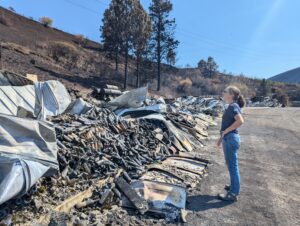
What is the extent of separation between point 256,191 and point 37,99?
278 inches

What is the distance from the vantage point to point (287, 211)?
4898 millimetres

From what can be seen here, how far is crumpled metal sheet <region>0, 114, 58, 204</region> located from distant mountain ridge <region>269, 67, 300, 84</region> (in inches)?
3158

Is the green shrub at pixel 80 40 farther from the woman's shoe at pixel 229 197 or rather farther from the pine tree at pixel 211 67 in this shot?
the woman's shoe at pixel 229 197

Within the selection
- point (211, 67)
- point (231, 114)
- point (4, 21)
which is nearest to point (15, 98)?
point (231, 114)

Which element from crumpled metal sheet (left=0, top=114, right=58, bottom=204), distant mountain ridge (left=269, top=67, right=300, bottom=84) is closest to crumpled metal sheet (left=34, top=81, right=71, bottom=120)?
crumpled metal sheet (left=0, top=114, right=58, bottom=204)

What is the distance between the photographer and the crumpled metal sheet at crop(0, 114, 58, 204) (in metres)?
3.92

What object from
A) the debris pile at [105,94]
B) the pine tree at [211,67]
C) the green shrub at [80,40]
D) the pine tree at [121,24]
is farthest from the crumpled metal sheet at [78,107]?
the pine tree at [211,67]

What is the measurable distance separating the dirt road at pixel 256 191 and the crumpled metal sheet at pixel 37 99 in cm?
499

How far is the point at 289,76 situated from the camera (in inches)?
3258

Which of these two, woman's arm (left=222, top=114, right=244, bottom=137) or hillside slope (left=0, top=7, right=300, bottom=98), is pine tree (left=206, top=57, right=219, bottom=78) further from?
woman's arm (left=222, top=114, right=244, bottom=137)

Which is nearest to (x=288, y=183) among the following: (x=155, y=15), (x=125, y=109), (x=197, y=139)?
(x=197, y=139)

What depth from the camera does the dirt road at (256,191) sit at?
4.65 meters

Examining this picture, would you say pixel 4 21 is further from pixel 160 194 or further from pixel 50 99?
pixel 160 194

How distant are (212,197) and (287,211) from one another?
1168 mm
